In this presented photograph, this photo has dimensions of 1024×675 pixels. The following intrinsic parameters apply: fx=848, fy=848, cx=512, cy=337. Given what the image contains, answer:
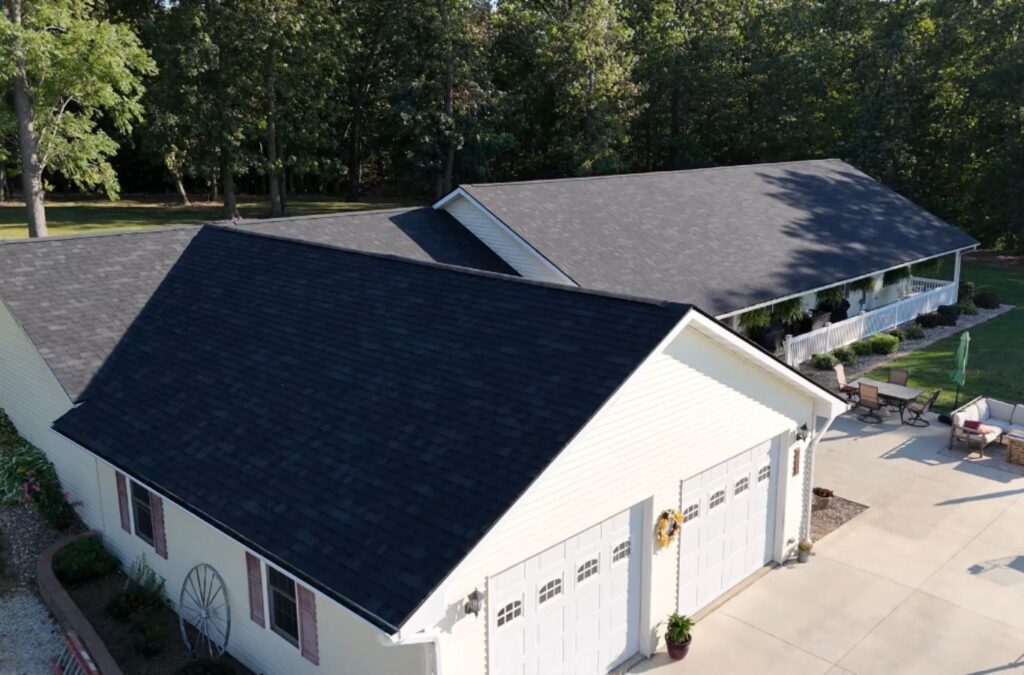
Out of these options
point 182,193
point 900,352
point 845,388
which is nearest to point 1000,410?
point 845,388

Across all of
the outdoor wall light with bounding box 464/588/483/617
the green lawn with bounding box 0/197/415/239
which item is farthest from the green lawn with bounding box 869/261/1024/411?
the green lawn with bounding box 0/197/415/239

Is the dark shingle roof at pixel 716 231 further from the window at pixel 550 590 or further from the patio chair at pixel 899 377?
the window at pixel 550 590

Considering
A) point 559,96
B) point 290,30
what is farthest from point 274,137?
point 559,96

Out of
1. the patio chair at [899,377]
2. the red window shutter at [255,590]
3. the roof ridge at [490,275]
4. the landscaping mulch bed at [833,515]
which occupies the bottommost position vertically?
the landscaping mulch bed at [833,515]

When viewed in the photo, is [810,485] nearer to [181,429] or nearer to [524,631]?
[524,631]

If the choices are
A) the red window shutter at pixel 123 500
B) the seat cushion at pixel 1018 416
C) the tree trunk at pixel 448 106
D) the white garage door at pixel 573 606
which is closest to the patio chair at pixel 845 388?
the seat cushion at pixel 1018 416

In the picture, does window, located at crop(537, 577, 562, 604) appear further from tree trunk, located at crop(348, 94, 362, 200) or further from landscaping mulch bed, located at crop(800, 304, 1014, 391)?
tree trunk, located at crop(348, 94, 362, 200)
